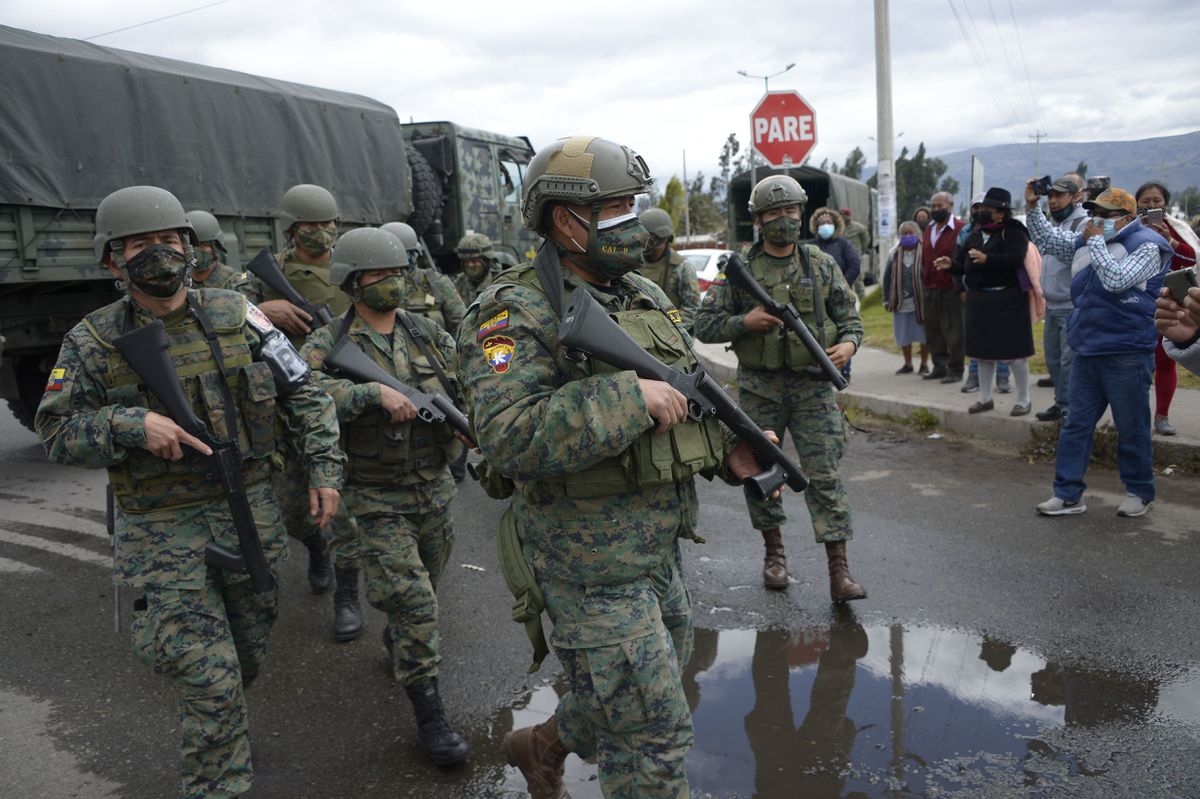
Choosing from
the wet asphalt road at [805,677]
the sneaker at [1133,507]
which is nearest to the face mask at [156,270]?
the wet asphalt road at [805,677]

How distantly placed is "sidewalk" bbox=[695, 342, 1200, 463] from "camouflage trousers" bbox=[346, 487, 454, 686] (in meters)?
5.38

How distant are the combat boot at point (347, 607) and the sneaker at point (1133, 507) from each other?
14.1ft

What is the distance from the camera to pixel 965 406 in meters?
8.47

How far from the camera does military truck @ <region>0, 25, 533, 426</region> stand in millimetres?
7320

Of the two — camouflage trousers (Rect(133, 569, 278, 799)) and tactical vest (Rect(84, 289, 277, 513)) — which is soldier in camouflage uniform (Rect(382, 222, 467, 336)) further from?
camouflage trousers (Rect(133, 569, 278, 799))

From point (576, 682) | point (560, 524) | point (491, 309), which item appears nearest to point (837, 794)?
point (576, 682)

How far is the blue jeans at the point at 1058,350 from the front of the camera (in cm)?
743

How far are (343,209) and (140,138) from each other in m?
2.64

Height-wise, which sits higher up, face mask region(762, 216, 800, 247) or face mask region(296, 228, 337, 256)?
face mask region(296, 228, 337, 256)

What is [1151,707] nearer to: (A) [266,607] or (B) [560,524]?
(B) [560,524]

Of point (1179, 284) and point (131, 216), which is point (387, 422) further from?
point (1179, 284)

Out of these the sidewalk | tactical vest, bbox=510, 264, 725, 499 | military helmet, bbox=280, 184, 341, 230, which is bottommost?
the sidewalk

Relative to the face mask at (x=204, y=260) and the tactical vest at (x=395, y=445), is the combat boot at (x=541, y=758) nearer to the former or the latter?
the tactical vest at (x=395, y=445)

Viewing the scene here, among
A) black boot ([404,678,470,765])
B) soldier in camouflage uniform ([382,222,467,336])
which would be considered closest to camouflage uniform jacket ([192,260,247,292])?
soldier in camouflage uniform ([382,222,467,336])
